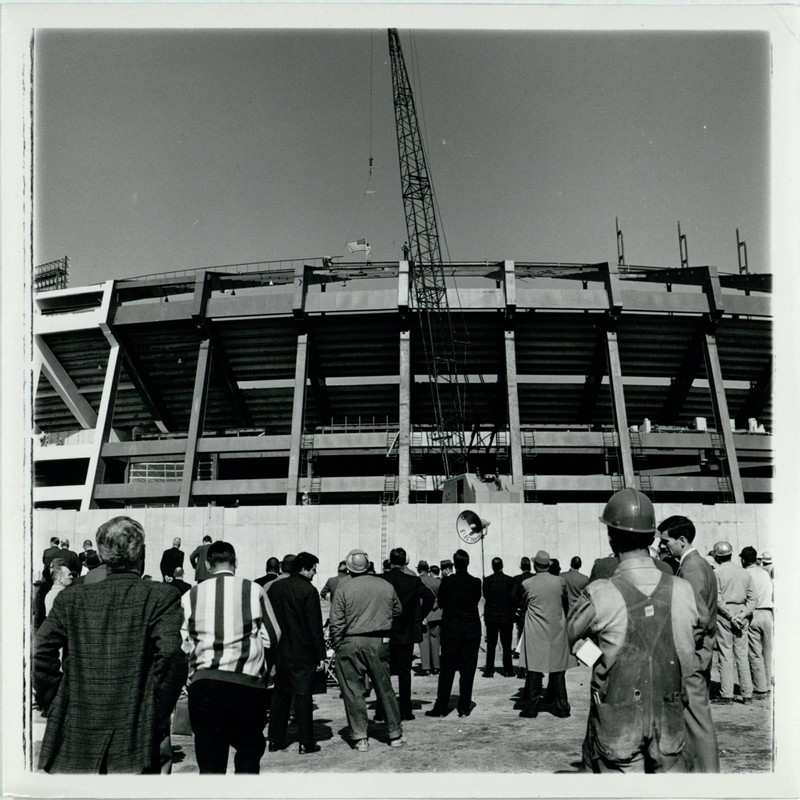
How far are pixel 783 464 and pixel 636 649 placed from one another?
6.77ft

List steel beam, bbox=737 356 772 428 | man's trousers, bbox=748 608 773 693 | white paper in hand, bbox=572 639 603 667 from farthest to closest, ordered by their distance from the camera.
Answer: steel beam, bbox=737 356 772 428 < man's trousers, bbox=748 608 773 693 < white paper in hand, bbox=572 639 603 667

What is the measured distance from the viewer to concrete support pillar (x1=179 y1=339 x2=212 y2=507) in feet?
116

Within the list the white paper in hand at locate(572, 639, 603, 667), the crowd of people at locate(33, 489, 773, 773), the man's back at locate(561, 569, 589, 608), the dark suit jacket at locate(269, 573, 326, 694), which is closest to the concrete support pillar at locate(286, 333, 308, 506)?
the man's back at locate(561, 569, 589, 608)

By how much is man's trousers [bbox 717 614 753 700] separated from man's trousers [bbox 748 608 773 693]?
0.16 metres

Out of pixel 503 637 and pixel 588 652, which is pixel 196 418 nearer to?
pixel 503 637

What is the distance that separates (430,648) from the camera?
42.3 ft

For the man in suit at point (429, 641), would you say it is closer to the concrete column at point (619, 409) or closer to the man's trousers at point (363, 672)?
the man's trousers at point (363, 672)

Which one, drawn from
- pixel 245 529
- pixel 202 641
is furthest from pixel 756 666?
pixel 245 529

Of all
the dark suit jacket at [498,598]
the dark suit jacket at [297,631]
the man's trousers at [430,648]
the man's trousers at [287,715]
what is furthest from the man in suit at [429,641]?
the dark suit jacket at [297,631]

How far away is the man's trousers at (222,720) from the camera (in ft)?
15.5

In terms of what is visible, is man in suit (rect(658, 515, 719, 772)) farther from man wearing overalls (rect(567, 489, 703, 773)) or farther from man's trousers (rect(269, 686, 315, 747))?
man's trousers (rect(269, 686, 315, 747))

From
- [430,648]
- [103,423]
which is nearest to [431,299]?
[103,423]

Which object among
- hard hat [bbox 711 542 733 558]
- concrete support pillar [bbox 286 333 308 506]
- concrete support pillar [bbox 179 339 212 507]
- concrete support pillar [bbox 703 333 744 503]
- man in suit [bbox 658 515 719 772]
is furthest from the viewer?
concrete support pillar [bbox 179 339 212 507]

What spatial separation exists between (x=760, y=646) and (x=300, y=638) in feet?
18.2
